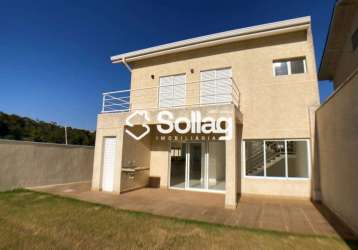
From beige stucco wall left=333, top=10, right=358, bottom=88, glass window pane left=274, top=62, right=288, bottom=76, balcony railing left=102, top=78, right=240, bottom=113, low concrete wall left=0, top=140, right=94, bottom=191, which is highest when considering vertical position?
beige stucco wall left=333, top=10, right=358, bottom=88

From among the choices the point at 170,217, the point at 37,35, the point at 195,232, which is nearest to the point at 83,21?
the point at 37,35

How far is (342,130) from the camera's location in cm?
636

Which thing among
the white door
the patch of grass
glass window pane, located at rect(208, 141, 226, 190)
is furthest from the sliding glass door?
the patch of grass

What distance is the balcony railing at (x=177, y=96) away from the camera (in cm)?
1155

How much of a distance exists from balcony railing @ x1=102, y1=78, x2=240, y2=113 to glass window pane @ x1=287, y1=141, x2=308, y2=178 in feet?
11.7

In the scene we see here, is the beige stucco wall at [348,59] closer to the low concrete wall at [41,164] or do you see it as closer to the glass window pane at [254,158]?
the glass window pane at [254,158]

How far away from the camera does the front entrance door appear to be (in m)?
11.5

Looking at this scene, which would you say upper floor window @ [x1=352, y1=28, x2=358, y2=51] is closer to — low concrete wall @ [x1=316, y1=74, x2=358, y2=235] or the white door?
low concrete wall @ [x1=316, y1=74, x2=358, y2=235]

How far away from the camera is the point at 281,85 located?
10453 mm

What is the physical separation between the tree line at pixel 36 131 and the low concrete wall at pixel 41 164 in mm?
19289

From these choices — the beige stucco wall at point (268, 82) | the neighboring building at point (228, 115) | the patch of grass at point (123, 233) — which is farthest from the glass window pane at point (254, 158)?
the patch of grass at point (123, 233)

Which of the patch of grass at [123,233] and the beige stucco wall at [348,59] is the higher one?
the beige stucco wall at [348,59]

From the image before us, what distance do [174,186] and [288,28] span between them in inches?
420
